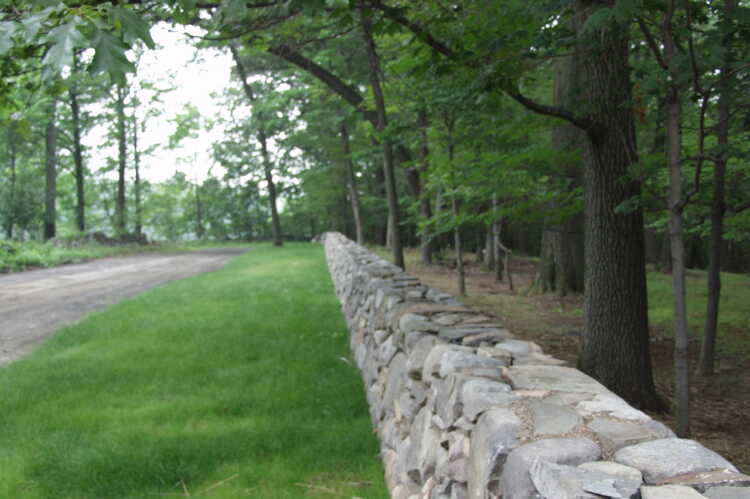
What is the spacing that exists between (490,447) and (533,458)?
268mm

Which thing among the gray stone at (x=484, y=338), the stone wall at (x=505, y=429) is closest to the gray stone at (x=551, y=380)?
the stone wall at (x=505, y=429)

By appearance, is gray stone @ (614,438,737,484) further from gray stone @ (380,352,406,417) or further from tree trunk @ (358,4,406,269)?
tree trunk @ (358,4,406,269)

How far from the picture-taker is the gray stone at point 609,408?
207 cm

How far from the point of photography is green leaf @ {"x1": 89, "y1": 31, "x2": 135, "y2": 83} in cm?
211

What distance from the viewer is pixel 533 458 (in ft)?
5.64

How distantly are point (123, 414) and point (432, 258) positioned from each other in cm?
1347

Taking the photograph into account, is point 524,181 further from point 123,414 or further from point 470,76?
point 123,414

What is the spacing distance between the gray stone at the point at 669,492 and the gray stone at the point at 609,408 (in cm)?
55

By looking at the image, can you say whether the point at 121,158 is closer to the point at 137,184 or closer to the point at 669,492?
the point at 137,184

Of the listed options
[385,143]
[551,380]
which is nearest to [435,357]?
[551,380]

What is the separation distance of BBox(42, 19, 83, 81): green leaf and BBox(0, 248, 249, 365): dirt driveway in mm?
5608

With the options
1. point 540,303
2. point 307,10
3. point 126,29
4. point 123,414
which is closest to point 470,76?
point 307,10

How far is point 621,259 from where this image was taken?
15.0 feet

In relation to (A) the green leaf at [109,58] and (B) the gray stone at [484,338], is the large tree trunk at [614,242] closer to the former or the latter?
(B) the gray stone at [484,338]
